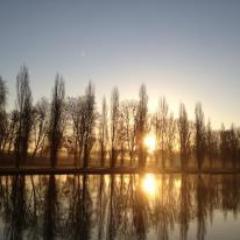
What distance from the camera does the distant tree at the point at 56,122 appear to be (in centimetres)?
5202

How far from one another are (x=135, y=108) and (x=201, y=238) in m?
62.0

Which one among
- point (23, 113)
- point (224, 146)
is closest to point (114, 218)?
point (23, 113)

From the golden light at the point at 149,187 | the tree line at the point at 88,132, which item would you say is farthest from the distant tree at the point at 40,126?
the golden light at the point at 149,187

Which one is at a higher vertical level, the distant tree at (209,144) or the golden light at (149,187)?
the distant tree at (209,144)

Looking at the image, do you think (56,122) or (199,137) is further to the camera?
(199,137)

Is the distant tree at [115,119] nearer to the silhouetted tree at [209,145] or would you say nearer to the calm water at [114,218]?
the silhouetted tree at [209,145]

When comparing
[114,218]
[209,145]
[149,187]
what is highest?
[209,145]

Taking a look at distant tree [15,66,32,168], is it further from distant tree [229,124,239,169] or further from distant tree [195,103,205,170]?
distant tree [229,124,239,169]

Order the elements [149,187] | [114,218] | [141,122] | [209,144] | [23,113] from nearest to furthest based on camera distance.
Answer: [114,218], [149,187], [23,113], [141,122], [209,144]

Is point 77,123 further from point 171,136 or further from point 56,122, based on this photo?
point 171,136

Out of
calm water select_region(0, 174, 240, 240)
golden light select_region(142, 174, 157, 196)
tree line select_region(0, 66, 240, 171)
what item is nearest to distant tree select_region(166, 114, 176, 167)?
tree line select_region(0, 66, 240, 171)

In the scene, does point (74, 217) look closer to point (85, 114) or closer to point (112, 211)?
point (112, 211)

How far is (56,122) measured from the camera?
54062mm

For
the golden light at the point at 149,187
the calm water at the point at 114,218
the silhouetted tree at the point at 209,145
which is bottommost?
the calm water at the point at 114,218
